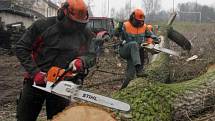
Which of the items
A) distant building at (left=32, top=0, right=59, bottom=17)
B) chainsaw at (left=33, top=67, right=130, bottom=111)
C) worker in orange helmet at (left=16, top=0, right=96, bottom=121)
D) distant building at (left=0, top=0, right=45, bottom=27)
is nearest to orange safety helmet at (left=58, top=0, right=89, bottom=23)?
worker in orange helmet at (left=16, top=0, right=96, bottom=121)

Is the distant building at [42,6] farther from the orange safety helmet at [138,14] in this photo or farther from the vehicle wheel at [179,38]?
the orange safety helmet at [138,14]

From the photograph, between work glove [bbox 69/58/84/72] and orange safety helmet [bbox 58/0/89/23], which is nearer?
work glove [bbox 69/58/84/72]

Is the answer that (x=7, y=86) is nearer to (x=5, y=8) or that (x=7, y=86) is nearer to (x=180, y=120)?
(x=180, y=120)

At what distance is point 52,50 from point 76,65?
432 millimetres

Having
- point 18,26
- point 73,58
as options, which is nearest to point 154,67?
point 73,58

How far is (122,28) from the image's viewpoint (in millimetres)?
8836

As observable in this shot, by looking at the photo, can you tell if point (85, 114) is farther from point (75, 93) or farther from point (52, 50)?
point (52, 50)

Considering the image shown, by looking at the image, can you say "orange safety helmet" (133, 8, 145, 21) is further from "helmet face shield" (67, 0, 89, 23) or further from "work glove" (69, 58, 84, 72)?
"work glove" (69, 58, 84, 72)

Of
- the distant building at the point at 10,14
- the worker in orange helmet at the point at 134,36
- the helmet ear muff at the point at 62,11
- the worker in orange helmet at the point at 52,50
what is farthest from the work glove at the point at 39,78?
the distant building at the point at 10,14

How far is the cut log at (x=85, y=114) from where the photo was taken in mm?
4020

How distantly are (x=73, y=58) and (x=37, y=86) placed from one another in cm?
52

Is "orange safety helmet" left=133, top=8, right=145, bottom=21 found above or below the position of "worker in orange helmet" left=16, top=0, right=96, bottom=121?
above

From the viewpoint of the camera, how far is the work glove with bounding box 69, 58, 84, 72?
13.3ft

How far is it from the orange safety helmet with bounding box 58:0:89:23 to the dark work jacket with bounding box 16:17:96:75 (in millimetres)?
146
